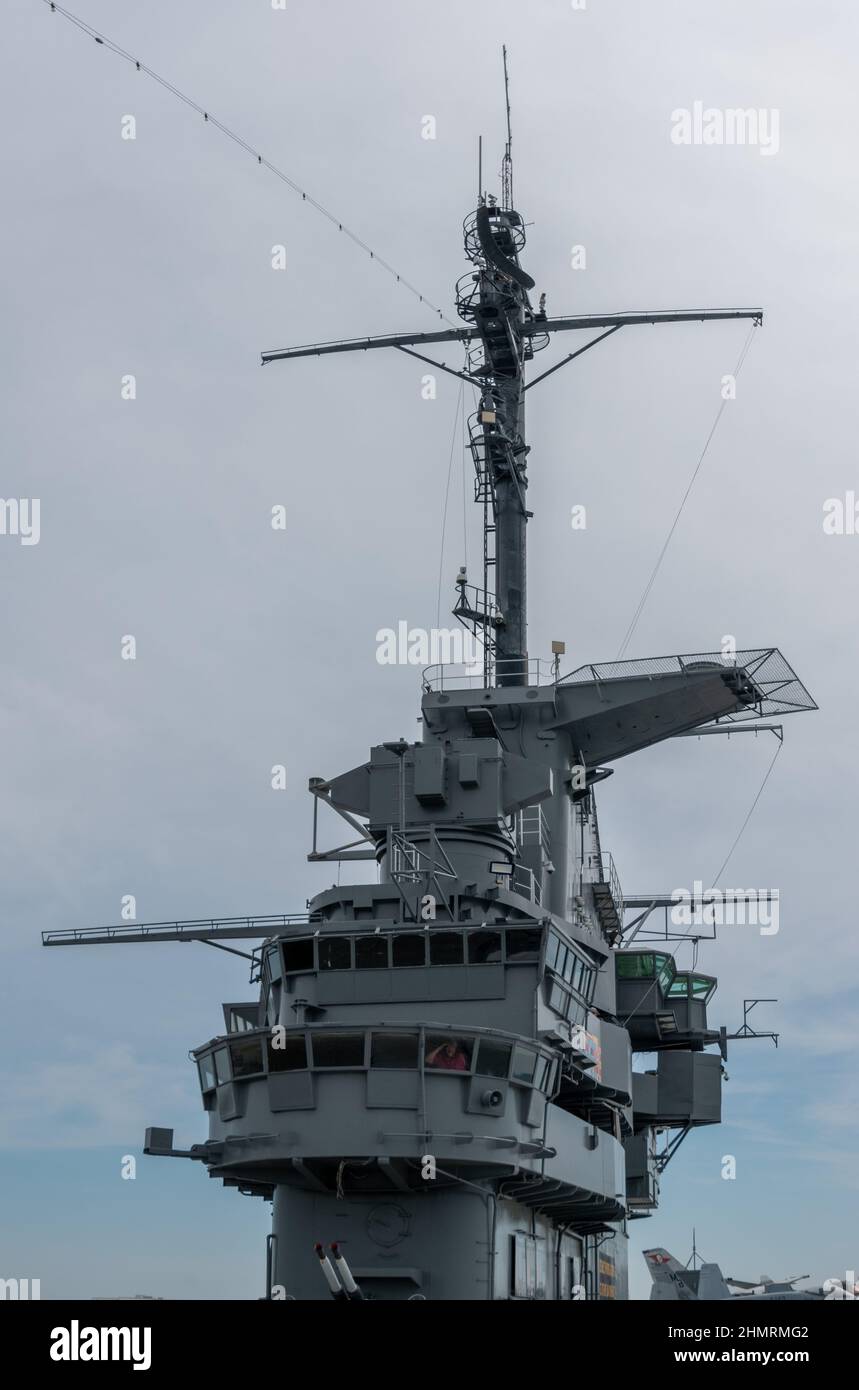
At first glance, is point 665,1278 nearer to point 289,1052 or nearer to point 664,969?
point 664,969

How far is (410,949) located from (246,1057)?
4.16 m

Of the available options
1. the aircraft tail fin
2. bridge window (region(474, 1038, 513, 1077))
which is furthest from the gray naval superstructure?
the aircraft tail fin

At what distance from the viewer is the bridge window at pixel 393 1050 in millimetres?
27172

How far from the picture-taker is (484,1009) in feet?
99.6

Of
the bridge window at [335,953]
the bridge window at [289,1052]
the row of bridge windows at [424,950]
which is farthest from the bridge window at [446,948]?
the bridge window at [289,1052]

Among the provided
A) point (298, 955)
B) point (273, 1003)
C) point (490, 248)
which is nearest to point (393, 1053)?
point (298, 955)

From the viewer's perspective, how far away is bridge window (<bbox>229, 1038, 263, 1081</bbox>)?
28078 millimetres

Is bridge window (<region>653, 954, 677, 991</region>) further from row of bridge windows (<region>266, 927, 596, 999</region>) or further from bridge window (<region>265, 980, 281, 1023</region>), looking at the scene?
bridge window (<region>265, 980, 281, 1023</region>)

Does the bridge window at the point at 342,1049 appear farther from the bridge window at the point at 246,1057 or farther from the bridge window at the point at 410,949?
the bridge window at the point at 410,949

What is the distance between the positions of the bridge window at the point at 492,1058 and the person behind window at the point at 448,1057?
274 millimetres
